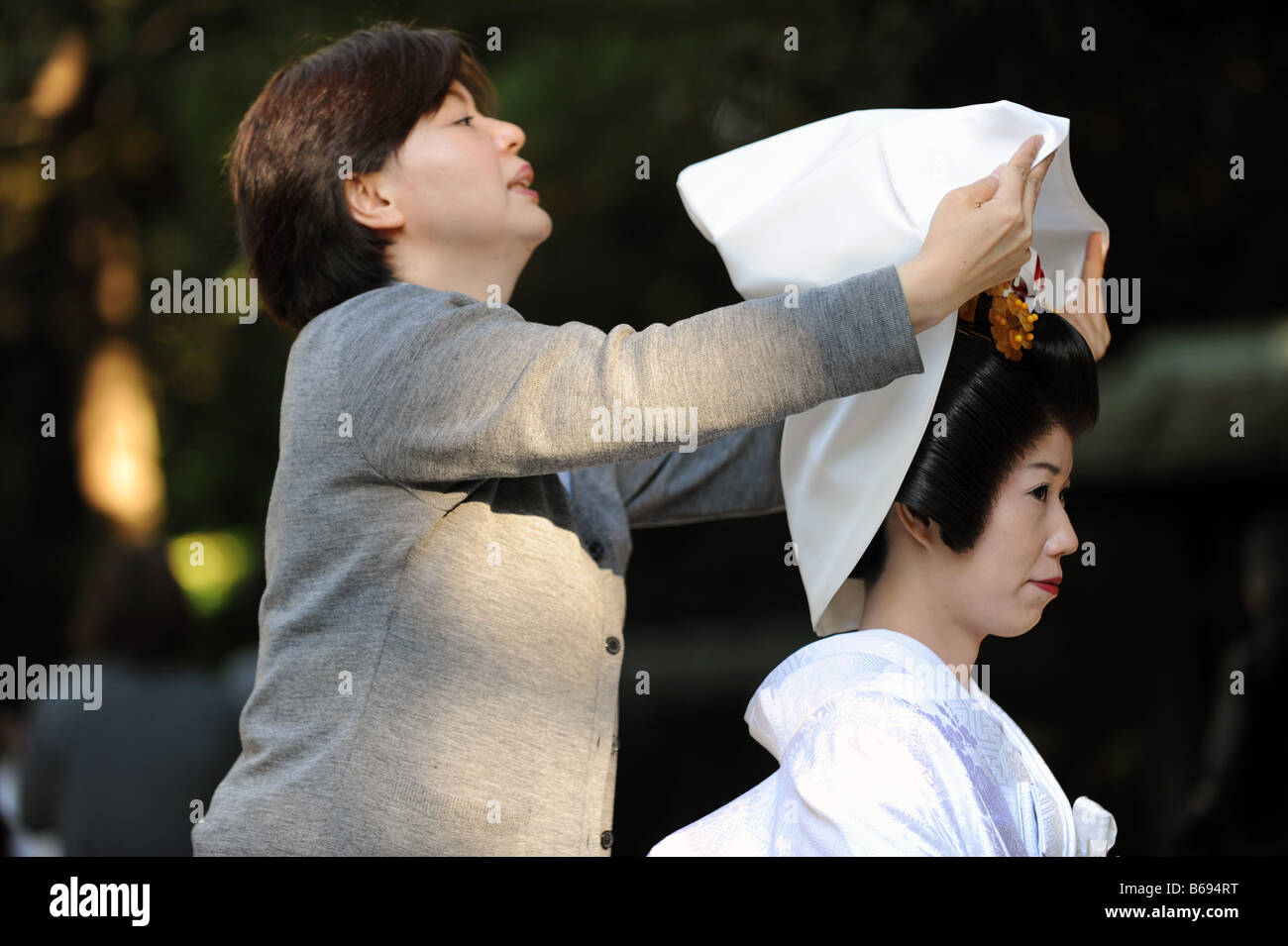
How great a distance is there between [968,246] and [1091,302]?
0.61 metres

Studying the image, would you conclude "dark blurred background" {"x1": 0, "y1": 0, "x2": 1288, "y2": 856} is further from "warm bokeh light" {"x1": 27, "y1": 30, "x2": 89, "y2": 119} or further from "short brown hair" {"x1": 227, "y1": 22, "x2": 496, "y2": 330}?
"short brown hair" {"x1": 227, "y1": 22, "x2": 496, "y2": 330}

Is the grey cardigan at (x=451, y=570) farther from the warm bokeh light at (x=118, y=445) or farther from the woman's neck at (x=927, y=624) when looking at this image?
the warm bokeh light at (x=118, y=445)

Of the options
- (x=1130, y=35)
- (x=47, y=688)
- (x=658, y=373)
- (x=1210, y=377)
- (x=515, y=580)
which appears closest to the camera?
(x=658, y=373)

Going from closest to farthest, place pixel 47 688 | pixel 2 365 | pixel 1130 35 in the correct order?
pixel 47 688
pixel 1130 35
pixel 2 365

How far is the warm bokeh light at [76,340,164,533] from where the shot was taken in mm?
6574

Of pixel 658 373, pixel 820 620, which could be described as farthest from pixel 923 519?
pixel 658 373

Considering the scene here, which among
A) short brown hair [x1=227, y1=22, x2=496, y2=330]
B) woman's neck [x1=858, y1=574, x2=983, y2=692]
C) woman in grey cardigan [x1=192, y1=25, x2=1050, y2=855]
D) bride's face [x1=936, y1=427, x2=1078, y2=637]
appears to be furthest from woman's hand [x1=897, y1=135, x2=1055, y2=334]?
short brown hair [x1=227, y1=22, x2=496, y2=330]

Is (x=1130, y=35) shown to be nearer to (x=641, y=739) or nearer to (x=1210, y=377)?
(x=1210, y=377)

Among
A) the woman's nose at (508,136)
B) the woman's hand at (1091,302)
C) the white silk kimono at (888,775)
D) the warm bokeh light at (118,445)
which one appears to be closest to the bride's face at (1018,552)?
the white silk kimono at (888,775)

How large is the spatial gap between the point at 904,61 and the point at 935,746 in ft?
10.9

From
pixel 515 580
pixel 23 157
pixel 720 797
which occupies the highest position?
pixel 23 157

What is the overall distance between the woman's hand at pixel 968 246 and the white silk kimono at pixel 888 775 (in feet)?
1.80

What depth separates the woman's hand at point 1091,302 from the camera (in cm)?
238

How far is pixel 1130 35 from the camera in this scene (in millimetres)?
4727
